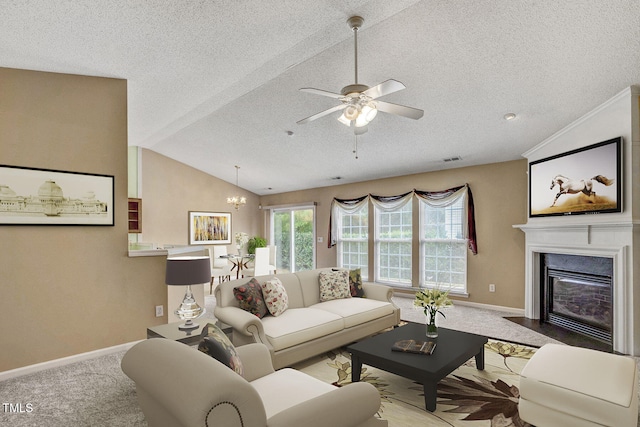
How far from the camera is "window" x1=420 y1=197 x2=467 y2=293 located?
6.06m

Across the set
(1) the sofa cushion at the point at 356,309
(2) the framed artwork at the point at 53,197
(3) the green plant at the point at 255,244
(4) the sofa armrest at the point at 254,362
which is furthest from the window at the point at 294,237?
(4) the sofa armrest at the point at 254,362

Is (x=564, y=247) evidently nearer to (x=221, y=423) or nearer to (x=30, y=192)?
(x=221, y=423)

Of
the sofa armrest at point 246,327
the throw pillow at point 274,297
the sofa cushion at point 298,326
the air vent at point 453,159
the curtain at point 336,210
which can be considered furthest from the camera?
the curtain at point 336,210

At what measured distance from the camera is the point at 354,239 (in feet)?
25.3

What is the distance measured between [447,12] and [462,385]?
3.12 m

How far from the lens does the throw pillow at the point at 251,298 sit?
350 centimetres

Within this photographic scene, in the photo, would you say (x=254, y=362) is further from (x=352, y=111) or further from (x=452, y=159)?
(x=452, y=159)

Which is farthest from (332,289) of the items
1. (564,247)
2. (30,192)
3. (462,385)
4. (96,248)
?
(30,192)

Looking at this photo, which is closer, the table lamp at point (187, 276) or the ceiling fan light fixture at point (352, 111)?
the ceiling fan light fixture at point (352, 111)

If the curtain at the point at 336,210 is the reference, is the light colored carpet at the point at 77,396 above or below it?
below

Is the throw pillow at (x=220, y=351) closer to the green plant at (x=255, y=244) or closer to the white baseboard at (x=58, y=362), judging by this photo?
the white baseboard at (x=58, y=362)

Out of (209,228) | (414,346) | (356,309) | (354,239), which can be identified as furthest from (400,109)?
(209,228)

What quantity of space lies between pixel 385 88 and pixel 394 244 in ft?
15.9

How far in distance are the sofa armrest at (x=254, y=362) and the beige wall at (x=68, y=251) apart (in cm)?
228
